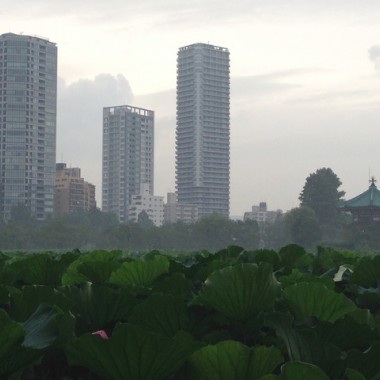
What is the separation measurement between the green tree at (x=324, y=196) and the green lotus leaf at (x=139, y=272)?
58.7m

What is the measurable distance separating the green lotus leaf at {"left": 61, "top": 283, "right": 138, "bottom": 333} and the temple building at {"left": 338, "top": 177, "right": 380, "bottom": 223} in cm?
4279

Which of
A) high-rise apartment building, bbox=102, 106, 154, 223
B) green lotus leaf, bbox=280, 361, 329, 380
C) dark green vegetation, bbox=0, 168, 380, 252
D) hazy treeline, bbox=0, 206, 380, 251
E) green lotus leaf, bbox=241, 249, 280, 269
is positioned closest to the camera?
green lotus leaf, bbox=280, 361, 329, 380

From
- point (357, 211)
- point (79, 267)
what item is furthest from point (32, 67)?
point (79, 267)

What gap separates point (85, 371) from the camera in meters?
0.73

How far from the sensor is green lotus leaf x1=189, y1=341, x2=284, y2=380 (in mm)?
515

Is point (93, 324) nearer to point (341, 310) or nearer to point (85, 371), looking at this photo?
point (85, 371)

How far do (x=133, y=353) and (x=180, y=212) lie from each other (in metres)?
103

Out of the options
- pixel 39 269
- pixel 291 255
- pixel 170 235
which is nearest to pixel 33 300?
pixel 39 269

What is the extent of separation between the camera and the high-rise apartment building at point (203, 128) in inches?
4026

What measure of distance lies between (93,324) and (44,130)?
85812 mm

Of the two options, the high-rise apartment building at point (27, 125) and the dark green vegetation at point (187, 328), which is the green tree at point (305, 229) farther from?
the dark green vegetation at point (187, 328)

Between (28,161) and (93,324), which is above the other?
(28,161)

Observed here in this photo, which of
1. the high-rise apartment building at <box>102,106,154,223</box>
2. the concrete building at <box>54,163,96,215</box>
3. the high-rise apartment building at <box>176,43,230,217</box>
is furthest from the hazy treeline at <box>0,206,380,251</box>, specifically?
the high-rise apartment building at <box>102,106,154,223</box>

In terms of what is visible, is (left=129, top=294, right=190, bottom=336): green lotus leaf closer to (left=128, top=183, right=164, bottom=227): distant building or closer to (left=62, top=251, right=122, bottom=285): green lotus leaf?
(left=62, top=251, right=122, bottom=285): green lotus leaf
